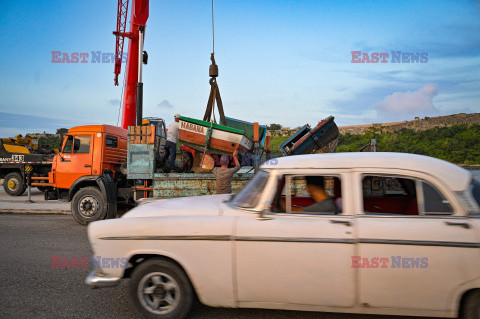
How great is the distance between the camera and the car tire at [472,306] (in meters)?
2.56

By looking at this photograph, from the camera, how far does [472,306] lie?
257 centimetres

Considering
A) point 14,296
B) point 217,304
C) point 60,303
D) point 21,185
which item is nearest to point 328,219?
point 217,304

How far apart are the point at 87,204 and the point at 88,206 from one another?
0.05m

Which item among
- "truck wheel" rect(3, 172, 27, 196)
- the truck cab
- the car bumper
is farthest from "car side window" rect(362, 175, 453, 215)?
"truck wheel" rect(3, 172, 27, 196)

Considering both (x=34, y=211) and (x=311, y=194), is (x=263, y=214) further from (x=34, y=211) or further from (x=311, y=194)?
(x=34, y=211)

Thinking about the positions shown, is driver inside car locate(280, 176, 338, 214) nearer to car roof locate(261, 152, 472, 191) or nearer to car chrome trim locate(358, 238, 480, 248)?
car roof locate(261, 152, 472, 191)

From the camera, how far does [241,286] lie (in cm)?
287

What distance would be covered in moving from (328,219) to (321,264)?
15.0 inches

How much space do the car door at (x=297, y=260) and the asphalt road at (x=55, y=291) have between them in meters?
0.61

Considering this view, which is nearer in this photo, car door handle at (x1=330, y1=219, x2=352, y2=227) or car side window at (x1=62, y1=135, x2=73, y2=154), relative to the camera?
car door handle at (x1=330, y1=219, x2=352, y2=227)

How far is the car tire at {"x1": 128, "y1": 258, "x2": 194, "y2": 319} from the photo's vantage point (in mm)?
2984

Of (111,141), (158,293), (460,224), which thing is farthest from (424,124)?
(158,293)

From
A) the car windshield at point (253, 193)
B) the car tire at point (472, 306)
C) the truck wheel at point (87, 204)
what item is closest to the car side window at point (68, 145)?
the truck wheel at point (87, 204)

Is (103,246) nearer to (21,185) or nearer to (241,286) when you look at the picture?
(241,286)
